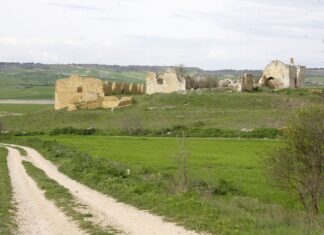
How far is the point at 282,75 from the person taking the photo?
97000mm

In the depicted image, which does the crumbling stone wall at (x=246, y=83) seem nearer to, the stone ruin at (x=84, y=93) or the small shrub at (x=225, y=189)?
the stone ruin at (x=84, y=93)

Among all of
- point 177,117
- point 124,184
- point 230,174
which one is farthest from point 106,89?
point 124,184

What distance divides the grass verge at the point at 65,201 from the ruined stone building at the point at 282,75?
68.9 meters

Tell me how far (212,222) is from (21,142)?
5144cm

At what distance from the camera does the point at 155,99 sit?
8988cm

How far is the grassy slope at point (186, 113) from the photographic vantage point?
2788 inches

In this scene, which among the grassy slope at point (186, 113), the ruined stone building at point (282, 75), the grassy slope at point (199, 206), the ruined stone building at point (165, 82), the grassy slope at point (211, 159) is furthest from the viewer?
the ruined stone building at point (165, 82)

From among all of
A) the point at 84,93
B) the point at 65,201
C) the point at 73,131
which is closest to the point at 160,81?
the point at 84,93

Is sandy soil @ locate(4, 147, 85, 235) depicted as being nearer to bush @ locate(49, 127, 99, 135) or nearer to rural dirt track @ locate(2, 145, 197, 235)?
rural dirt track @ locate(2, 145, 197, 235)

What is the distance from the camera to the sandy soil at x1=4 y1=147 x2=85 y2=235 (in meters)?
16.5

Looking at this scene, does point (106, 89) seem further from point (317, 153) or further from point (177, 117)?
point (317, 153)

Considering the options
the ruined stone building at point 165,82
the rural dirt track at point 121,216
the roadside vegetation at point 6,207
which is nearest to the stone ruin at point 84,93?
the ruined stone building at point 165,82

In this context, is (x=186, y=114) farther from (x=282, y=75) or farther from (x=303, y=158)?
(x=303, y=158)

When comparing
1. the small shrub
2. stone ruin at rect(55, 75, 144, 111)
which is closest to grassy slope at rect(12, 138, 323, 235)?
the small shrub
